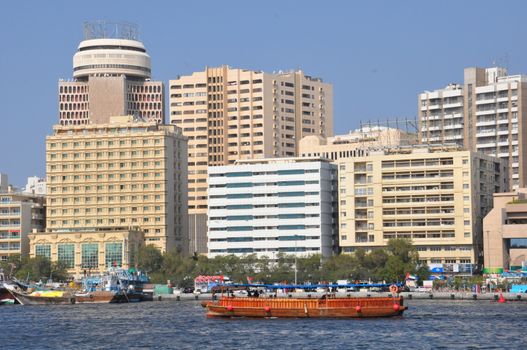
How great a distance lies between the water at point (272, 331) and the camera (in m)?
125

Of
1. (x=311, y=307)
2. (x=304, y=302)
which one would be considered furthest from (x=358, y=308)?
(x=304, y=302)

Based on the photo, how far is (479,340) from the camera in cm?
12562

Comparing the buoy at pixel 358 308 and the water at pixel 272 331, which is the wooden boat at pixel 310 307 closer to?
the buoy at pixel 358 308

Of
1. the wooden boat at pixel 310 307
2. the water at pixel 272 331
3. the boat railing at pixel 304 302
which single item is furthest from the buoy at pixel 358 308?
the water at pixel 272 331

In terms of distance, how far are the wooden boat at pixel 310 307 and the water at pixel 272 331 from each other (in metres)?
2.25

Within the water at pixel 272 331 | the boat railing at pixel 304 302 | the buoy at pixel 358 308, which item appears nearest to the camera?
the water at pixel 272 331

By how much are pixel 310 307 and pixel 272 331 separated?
2060cm

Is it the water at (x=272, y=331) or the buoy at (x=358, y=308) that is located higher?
the buoy at (x=358, y=308)

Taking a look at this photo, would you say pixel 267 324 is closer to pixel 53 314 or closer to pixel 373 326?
pixel 373 326

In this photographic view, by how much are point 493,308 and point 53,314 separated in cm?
6398

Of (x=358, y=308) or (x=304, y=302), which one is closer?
(x=358, y=308)

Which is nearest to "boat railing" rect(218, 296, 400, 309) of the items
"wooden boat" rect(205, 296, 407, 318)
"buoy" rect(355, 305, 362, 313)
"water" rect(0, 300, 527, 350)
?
"wooden boat" rect(205, 296, 407, 318)

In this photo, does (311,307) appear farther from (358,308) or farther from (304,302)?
(358,308)

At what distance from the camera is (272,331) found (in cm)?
13975
